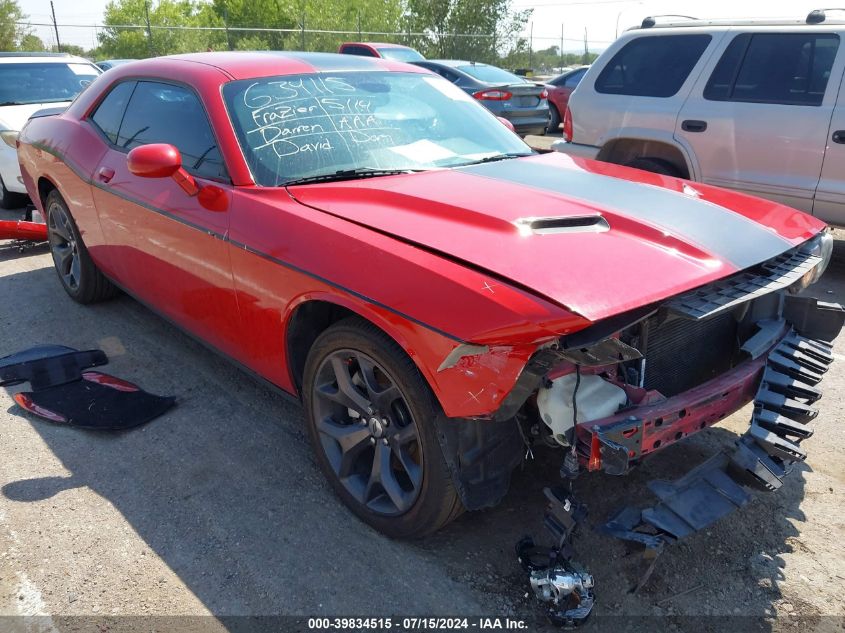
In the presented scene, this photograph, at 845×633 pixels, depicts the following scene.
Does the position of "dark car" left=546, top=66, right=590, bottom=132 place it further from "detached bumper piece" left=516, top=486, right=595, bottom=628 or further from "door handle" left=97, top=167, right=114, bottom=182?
"detached bumper piece" left=516, top=486, right=595, bottom=628

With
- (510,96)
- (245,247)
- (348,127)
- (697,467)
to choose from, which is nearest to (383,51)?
(510,96)

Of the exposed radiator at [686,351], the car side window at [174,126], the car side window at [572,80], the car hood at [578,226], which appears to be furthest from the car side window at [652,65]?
the car side window at [572,80]

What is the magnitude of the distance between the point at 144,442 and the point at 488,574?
1836 millimetres

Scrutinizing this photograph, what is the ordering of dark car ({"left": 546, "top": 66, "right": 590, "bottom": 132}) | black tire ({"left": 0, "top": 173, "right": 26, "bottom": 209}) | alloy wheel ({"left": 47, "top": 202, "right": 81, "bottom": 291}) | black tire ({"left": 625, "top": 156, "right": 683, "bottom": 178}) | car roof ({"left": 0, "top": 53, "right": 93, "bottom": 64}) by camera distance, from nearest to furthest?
alloy wheel ({"left": 47, "top": 202, "right": 81, "bottom": 291}), black tire ({"left": 625, "top": 156, "right": 683, "bottom": 178}), black tire ({"left": 0, "top": 173, "right": 26, "bottom": 209}), car roof ({"left": 0, "top": 53, "right": 93, "bottom": 64}), dark car ({"left": 546, "top": 66, "right": 590, "bottom": 132})

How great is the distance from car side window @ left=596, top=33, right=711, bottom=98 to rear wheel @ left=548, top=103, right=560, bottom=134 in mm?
7478

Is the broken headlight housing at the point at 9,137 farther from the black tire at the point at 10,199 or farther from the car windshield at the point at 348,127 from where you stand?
the car windshield at the point at 348,127

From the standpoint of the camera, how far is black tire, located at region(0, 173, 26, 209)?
7.71 m

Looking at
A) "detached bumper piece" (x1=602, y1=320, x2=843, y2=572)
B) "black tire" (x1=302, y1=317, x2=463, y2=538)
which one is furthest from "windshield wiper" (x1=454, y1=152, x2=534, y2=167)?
"detached bumper piece" (x1=602, y1=320, x2=843, y2=572)

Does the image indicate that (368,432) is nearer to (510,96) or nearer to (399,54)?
(510,96)

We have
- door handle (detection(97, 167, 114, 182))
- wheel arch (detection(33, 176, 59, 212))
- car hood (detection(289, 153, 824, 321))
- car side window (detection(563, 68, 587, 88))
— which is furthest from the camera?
car side window (detection(563, 68, 587, 88))

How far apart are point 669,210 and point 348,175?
1348 millimetres

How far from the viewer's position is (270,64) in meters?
3.45

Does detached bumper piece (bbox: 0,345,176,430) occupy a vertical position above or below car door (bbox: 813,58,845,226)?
below

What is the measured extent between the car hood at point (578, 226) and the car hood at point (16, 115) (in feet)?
19.1
